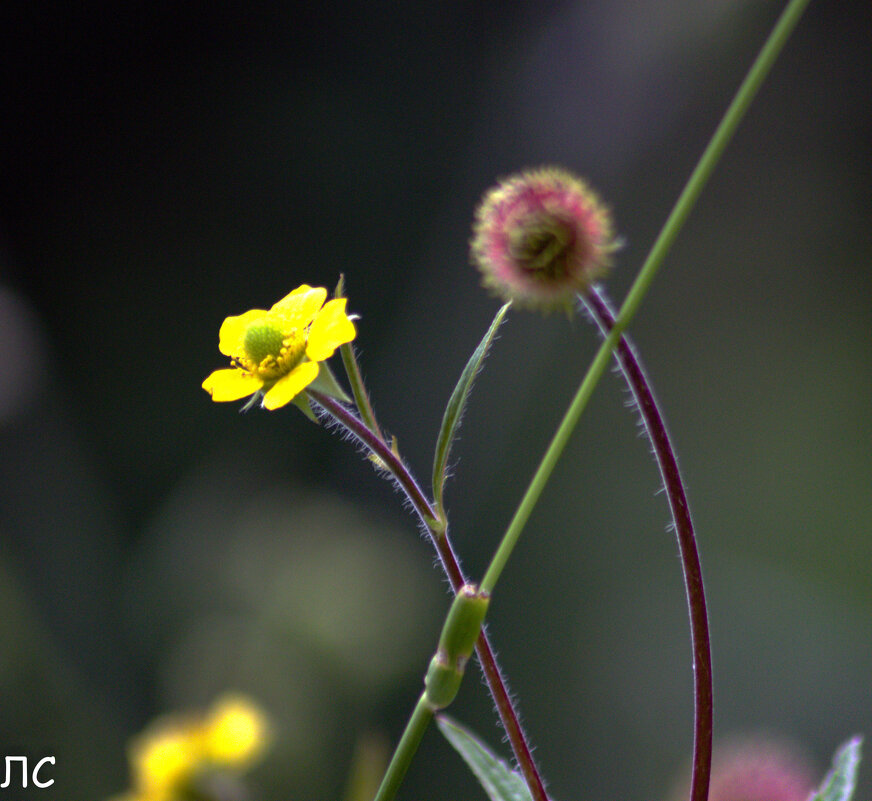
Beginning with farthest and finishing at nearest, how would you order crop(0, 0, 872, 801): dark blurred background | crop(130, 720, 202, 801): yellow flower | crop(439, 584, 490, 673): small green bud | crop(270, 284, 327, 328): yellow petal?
crop(0, 0, 872, 801): dark blurred background, crop(130, 720, 202, 801): yellow flower, crop(270, 284, 327, 328): yellow petal, crop(439, 584, 490, 673): small green bud

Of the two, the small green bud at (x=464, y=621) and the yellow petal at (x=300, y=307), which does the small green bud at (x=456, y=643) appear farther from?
the yellow petal at (x=300, y=307)

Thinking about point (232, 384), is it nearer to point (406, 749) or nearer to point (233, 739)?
point (406, 749)

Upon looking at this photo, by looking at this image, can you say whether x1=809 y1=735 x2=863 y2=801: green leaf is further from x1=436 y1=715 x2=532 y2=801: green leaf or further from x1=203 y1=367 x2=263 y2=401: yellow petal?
x1=203 y1=367 x2=263 y2=401: yellow petal

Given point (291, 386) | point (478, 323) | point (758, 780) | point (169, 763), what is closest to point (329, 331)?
point (291, 386)

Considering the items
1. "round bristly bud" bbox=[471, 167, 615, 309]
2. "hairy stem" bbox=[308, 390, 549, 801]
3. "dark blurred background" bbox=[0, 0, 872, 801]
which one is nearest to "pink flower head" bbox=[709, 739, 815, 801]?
"hairy stem" bbox=[308, 390, 549, 801]

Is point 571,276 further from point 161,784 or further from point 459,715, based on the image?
point 459,715

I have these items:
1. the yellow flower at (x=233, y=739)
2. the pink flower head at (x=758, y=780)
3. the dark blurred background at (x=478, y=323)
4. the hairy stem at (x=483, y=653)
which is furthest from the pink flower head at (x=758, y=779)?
the dark blurred background at (x=478, y=323)

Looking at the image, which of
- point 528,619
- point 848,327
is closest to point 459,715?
point 528,619
